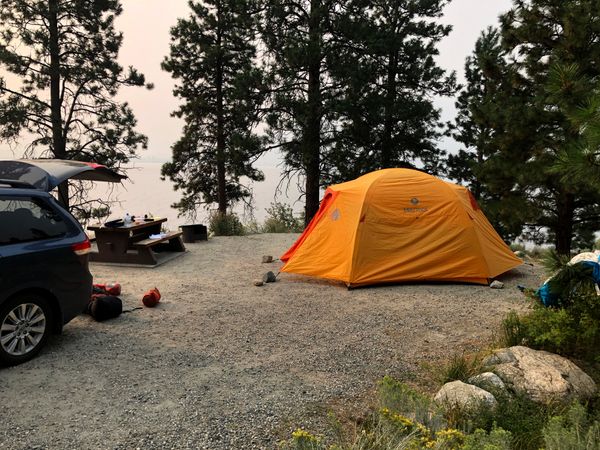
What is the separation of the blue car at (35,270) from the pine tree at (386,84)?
1069 cm

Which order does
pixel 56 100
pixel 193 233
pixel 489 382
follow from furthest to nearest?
pixel 56 100 → pixel 193 233 → pixel 489 382

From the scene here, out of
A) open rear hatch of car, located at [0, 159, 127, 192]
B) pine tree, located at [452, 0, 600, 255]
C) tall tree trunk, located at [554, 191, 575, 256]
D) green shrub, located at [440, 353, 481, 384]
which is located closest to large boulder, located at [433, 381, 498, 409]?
green shrub, located at [440, 353, 481, 384]

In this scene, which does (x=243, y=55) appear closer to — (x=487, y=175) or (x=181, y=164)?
(x=181, y=164)

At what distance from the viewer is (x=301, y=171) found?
16844mm

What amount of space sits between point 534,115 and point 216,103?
12.4m

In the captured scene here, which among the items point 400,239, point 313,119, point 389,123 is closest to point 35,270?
point 400,239

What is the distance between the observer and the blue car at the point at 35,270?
14.5 ft

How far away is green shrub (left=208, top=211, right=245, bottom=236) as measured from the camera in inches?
599

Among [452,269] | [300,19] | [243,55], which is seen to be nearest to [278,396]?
[452,269]

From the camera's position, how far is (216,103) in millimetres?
18734

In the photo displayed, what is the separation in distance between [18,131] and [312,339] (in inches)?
522

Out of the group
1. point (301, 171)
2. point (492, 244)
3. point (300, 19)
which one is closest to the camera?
point (492, 244)

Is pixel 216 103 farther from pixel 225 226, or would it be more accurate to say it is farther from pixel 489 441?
pixel 489 441

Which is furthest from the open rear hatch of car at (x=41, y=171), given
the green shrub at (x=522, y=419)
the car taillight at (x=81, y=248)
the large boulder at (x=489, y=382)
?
the green shrub at (x=522, y=419)
